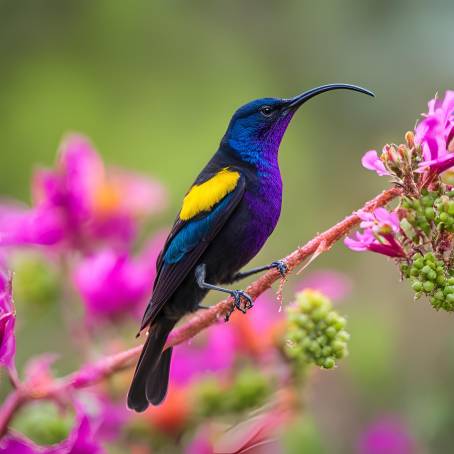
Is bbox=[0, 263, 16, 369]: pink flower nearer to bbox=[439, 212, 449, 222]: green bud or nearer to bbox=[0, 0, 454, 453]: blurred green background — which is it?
bbox=[439, 212, 449, 222]: green bud

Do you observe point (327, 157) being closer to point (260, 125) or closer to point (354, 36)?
point (354, 36)

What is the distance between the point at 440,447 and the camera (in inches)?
87.0

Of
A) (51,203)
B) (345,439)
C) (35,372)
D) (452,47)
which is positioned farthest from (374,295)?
(452,47)

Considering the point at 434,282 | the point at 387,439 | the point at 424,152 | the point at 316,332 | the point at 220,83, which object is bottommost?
the point at 220,83

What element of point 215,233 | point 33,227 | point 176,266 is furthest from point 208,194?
point 33,227

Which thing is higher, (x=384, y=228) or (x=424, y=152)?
(x=424, y=152)

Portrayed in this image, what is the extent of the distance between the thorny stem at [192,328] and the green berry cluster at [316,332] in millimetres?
117

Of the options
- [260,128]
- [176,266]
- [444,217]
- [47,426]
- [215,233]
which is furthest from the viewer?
[260,128]

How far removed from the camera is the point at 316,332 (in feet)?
4.64

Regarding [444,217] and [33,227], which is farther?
[33,227]

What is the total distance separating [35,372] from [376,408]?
3.44 feet

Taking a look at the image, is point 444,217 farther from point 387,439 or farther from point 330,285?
point 387,439

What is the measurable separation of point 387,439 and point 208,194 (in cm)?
76

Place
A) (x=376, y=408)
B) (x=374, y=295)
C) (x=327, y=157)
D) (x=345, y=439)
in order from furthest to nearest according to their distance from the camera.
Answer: (x=327, y=157) → (x=374, y=295) → (x=345, y=439) → (x=376, y=408)
